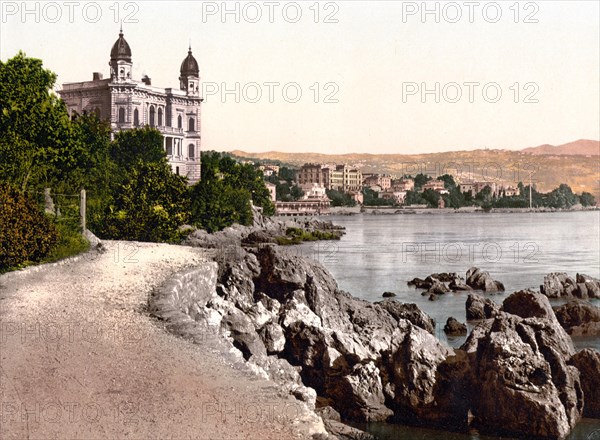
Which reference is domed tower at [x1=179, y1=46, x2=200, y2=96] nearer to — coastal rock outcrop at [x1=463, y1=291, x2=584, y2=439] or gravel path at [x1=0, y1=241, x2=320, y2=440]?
gravel path at [x1=0, y1=241, x2=320, y2=440]

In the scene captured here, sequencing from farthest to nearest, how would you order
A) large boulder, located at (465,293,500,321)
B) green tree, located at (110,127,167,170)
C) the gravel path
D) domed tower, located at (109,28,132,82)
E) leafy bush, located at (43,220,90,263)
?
domed tower, located at (109,28,132,82), green tree, located at (110,127,167,170), large boulder, located at (465,293,500,321), leafy bush, located at (43,220,90,263), the gravel path

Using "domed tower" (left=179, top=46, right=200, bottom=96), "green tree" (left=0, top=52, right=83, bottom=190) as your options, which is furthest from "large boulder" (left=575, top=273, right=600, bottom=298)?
"domed tower" (left=179, top=46, right=200, bottom=96)

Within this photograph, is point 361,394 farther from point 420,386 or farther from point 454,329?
point 454,329

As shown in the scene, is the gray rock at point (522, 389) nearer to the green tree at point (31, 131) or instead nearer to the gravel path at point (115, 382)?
the gravel path at point (115, 382)

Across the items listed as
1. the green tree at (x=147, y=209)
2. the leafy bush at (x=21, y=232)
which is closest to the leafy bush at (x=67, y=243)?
the leafy bush at (x=21, y=232)

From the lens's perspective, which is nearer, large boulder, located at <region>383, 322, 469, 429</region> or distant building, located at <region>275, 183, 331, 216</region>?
large boulder, located at <region>383, 322, 469, 429</region>

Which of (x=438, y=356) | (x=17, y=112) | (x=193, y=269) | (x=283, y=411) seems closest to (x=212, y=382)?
(x=283, y=411)

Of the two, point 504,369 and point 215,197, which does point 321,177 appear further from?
point 504,369
